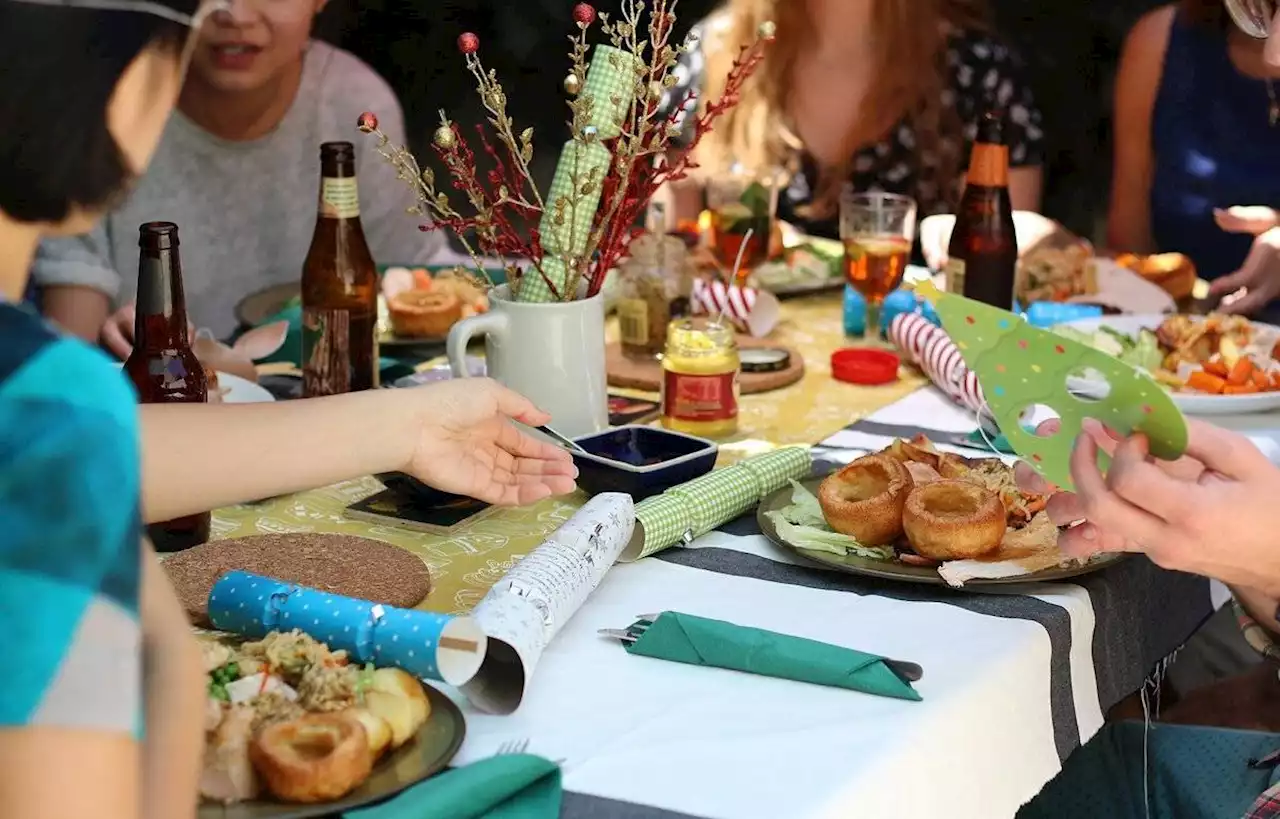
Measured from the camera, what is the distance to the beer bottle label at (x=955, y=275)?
83.4 inches

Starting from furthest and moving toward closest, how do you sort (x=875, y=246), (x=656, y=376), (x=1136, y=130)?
(x=1136, y=130) < (x=875, y=246) < (x=656, y=376)

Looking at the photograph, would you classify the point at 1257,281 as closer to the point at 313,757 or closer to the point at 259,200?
the point at 259,200

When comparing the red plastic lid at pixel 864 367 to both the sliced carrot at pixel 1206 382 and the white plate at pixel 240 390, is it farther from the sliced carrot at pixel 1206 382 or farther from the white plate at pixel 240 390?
the white plate at pixel 240 390

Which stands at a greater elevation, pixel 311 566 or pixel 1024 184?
pixel 1024 184

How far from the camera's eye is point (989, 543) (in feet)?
4.12

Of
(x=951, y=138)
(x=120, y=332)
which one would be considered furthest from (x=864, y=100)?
(x=120, y=332)

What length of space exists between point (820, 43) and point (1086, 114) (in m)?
0.75

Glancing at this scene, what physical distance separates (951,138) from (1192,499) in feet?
9.34

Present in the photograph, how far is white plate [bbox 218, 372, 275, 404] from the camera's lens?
67.1 inches

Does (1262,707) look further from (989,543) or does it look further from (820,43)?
Result: (820,43)

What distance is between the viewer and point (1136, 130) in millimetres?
3844

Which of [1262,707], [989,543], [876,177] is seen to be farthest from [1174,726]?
[876,177]

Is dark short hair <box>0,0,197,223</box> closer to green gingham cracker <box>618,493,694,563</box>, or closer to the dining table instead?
the dining table

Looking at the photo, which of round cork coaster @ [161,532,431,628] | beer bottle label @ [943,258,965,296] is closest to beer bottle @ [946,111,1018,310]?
beer bottle label @ [943,258,965,296]
